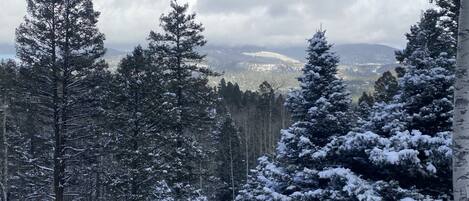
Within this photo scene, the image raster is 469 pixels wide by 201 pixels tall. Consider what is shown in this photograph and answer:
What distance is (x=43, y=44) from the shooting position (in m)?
18.2

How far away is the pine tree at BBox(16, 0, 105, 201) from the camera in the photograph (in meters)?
18.0

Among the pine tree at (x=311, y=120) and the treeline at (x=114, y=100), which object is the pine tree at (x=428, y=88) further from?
the treeline at (x=114, y=100)

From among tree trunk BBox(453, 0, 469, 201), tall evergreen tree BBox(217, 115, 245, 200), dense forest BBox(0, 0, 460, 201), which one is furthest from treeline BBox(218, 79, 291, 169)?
tree trunk BBox(453, 0, 469, 201)

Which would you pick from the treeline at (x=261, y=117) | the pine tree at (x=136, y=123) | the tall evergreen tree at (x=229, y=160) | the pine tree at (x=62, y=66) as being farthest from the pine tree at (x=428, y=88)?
the treeline at (x=261, y=117)

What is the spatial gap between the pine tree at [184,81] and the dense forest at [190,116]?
54mm

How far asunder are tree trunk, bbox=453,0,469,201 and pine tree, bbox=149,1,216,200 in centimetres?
1619

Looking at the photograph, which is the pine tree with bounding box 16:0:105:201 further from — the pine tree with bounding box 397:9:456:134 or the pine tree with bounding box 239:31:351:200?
the pine tree with bounding box 397:9:456:134

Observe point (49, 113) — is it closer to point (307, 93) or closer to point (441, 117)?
point (307, 93)

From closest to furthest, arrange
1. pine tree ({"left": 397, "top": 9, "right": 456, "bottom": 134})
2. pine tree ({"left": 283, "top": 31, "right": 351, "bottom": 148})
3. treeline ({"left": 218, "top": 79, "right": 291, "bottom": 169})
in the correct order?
pine tree ({"left": 397, "top": 9, "right": 456, "bottom": 134}), pine tree ({"left": 283, "top": 31, "right": 351, "bottom": 148}), treeline ({"left": 218, "top": 79, "right": 291, "bottom": 169})

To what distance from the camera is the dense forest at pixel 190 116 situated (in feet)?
35.0

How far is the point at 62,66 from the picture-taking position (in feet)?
60.1

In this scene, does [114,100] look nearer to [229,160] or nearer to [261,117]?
[229,160]

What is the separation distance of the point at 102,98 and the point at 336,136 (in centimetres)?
1060

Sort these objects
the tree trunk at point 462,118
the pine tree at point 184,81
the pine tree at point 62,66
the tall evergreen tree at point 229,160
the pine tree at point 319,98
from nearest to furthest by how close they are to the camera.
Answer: the tree trunk at point 462,118 → the pine tree at point 319,98 → the pine tree at point 62,66 → the pine tree at point 184,81 → the tall evergreen tree at point 229,160
